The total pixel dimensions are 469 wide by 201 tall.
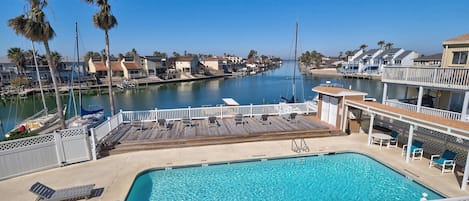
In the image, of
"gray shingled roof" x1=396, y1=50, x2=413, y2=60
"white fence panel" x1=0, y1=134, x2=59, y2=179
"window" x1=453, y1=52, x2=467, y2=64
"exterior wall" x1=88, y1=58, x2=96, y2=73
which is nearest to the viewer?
"white fence panel" x1=0, y1=134, x2=59, y2=179

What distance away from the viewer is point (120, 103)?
1359 inches

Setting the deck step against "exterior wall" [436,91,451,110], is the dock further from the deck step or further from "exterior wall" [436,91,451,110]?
the deck step

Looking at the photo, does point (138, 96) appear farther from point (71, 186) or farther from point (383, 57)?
point (383, 57)

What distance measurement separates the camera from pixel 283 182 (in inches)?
309

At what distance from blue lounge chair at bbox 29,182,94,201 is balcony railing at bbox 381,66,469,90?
14.7 meters

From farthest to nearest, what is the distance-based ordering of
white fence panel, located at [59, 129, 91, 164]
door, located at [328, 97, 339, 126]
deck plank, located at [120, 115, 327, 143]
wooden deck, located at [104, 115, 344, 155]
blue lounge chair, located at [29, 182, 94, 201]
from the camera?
door, located at [328, 97, 339, 126] → deck plank, located at [120, 115, 327, 143] → wooden deck, located at [104, 115, 344, 155] → white fence panel, located at [59, 129, 91, 164] → blue lounge chair, located at [29, 182, 94, 201]

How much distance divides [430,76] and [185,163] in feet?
39.7

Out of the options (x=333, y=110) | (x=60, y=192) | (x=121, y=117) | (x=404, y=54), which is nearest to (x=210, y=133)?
(x=121, y=117)

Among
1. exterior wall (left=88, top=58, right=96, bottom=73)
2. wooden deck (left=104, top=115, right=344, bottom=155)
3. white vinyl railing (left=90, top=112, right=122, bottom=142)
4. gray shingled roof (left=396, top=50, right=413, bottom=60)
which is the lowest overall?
wooden deck (left=104, top=115, right=344, bottom=155)

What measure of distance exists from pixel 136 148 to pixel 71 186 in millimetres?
3115

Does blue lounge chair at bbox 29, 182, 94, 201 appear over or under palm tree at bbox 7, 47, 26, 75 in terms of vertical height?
under

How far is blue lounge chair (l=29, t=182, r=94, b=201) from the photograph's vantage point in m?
6.18

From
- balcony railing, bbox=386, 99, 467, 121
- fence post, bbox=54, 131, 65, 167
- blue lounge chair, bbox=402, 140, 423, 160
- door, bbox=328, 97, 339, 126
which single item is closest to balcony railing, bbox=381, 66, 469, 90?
balcony railing, bbox=386, 99, 467, 121

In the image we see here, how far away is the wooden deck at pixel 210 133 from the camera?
34.1 feet
